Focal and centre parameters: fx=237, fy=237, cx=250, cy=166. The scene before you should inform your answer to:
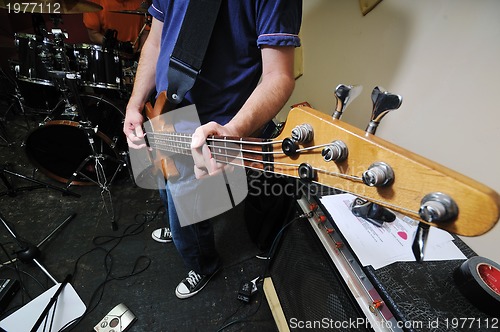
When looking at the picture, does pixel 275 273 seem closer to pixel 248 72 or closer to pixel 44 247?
pixel 248 72

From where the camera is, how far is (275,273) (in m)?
1.12

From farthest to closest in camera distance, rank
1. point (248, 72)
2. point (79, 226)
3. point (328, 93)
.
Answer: point (79, 226)
point (328, 93)
point (248, 72)

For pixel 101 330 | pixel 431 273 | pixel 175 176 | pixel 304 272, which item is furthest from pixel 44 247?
pixel 431 273

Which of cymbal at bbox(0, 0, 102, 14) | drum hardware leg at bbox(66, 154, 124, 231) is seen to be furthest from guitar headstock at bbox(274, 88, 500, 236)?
cymbal at bbox(0, 0, 102, 14)

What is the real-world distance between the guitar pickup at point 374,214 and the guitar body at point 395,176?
376mm

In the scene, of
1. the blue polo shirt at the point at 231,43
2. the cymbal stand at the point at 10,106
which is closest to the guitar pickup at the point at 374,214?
the blue polo shirt at the point at 231,43

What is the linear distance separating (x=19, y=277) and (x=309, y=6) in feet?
7.58

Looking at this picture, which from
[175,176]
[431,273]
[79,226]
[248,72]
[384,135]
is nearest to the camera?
[431,273]

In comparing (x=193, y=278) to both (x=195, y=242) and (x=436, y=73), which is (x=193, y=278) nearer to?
(x=195, y=242)

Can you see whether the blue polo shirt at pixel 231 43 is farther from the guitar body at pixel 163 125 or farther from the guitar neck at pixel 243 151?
the guitar neck at pixel 243 151

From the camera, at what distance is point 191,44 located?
0.76m

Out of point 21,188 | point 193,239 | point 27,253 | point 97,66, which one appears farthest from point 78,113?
point 193,239

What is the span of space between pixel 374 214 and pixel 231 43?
72 centimetres

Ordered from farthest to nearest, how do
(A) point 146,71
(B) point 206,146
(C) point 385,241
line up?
(A) point 146,71
(C) point 385,241
(B) point 206,146
